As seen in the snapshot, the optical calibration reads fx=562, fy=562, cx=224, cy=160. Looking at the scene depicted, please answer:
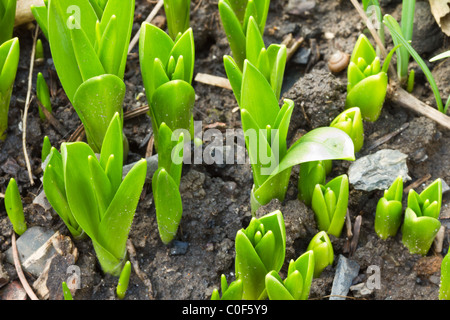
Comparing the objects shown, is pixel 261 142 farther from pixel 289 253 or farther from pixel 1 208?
pixel 1 208

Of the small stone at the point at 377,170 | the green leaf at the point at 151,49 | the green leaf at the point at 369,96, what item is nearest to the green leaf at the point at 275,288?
the small stone at the point at 377,170

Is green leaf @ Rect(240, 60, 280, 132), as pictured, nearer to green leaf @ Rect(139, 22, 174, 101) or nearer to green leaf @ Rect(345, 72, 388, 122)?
green leaf @ Rect(139, 22, 174, 101)

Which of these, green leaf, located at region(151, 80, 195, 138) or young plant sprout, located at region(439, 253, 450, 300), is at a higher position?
green leaf, located at region(151, 80, 195, 138)

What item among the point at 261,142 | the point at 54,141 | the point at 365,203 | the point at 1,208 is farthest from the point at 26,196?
the point at 365,203

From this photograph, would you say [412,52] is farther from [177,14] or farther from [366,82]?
[177,14]

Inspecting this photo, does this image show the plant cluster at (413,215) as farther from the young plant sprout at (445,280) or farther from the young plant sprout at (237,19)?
the young plant sprout at (237,19)

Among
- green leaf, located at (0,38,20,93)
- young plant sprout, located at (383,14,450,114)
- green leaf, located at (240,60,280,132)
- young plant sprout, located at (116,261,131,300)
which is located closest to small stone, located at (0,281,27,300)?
young plant sprout, located at (116,261,131,300)

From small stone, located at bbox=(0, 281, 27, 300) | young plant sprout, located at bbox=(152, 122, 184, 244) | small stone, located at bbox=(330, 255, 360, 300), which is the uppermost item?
young plant sprout, located at bbox=(152, 122, 184, 244)
